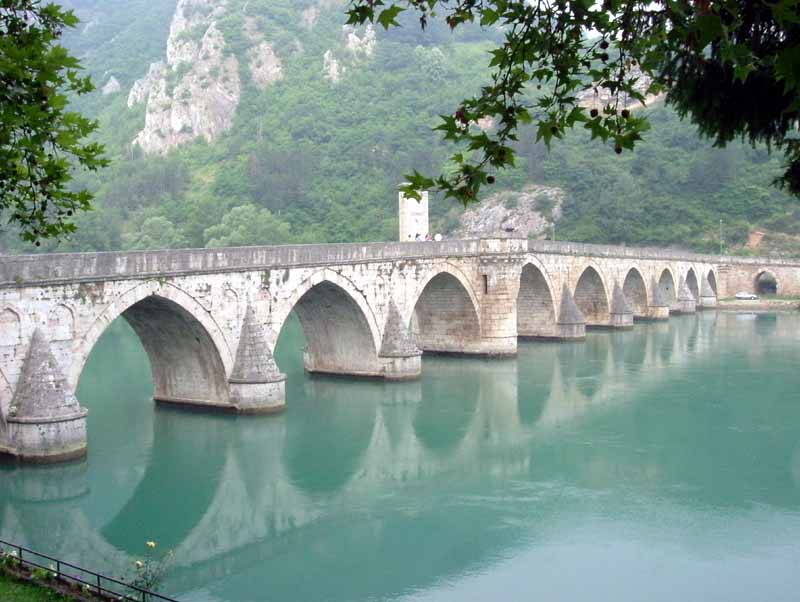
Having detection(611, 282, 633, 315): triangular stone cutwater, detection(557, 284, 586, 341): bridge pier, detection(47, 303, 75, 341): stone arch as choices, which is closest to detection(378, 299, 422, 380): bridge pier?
detection(47, 303, 75, 341): stone arch

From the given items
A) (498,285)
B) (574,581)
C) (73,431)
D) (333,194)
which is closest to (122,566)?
(73,431)

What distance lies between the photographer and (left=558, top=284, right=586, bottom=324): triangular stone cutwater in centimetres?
3716

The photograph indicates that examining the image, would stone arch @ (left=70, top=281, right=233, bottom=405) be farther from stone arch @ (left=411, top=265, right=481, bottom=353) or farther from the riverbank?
the riverbank

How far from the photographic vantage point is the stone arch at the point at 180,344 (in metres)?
20.3

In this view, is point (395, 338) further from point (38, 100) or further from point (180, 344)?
point (38, 100)

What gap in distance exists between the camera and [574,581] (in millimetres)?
12398

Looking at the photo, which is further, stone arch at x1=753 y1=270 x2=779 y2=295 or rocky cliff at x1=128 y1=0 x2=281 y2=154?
rocky cliff at x1=128 y1=0 x2=281 y2=154

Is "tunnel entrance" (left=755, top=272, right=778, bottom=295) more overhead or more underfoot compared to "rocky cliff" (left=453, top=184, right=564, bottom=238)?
more underfoot

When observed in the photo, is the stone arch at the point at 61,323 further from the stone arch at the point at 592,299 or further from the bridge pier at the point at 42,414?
the stone arch at the point at 592,299

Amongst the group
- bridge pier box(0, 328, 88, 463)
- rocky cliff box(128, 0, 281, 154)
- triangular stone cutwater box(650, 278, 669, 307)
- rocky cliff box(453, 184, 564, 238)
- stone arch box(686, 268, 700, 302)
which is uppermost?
rocky cliff box(128, 0, 281, 154)

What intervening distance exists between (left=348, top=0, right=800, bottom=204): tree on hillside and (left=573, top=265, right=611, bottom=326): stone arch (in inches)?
1429

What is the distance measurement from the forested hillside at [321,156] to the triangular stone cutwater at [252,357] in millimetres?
30269

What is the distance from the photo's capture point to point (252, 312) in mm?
22094

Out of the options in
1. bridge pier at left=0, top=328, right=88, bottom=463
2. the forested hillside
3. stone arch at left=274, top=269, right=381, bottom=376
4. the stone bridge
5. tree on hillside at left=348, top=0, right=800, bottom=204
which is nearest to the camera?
tree on hillside at left=348, top=0, right=800, bottom=204
